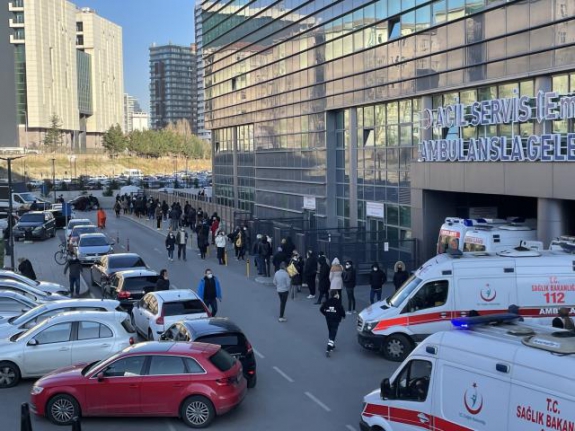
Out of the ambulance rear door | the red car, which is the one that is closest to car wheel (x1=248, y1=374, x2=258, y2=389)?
the red car

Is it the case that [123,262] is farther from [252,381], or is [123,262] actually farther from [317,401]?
[317,401]

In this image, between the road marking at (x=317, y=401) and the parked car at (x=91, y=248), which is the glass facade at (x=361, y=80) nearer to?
the parked car at (x=91, y=248)

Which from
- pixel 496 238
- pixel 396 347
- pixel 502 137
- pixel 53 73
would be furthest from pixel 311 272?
pixel 53 73

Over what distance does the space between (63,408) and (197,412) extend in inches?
85.3

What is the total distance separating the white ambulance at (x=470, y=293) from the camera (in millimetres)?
15094

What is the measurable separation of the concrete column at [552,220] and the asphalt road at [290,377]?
626cm

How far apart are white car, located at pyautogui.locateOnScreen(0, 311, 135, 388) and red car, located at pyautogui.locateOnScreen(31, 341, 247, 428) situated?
2183mm

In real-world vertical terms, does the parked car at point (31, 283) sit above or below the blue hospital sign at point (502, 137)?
below

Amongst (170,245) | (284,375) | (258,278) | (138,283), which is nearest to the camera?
(284,375)

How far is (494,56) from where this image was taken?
953 inches

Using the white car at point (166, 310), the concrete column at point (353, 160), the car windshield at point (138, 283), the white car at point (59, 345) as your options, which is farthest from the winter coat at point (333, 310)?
the concrete column at point (353, 160)

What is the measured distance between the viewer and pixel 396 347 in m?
15.5

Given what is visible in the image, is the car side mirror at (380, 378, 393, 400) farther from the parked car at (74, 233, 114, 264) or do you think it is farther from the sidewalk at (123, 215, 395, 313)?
the parked car at (74, 233, 114, 264)

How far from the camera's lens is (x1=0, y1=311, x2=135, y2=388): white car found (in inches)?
543
